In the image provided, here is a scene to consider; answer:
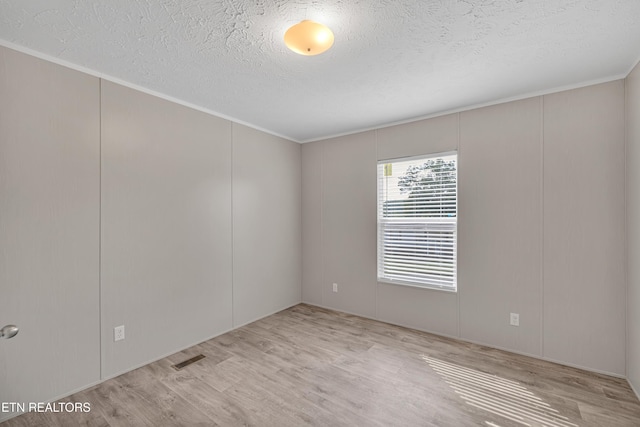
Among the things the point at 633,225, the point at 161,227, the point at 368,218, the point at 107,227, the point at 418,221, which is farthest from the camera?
the point at 368,218

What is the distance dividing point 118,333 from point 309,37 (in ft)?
9.09

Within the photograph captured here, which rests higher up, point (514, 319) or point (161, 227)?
point (161, 227)

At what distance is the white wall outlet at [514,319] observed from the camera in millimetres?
2846

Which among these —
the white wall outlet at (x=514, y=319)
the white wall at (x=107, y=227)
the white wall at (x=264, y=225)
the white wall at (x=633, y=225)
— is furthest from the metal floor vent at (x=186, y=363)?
the white wall at (x=633, y=225)

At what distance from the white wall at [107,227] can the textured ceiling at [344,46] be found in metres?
0.35

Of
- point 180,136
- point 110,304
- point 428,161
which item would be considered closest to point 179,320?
point 110,304

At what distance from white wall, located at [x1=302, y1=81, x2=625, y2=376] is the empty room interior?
2cm

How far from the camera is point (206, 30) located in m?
1.82

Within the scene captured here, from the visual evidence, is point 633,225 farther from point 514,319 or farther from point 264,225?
point 264,225

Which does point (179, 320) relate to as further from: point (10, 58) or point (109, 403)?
point (10, 58)

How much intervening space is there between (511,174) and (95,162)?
3791 millimetres

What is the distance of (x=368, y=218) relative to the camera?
3.87m

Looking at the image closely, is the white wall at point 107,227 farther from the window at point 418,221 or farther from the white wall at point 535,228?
the white wall at point 535,228

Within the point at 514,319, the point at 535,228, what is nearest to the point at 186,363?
the point at 514,319
